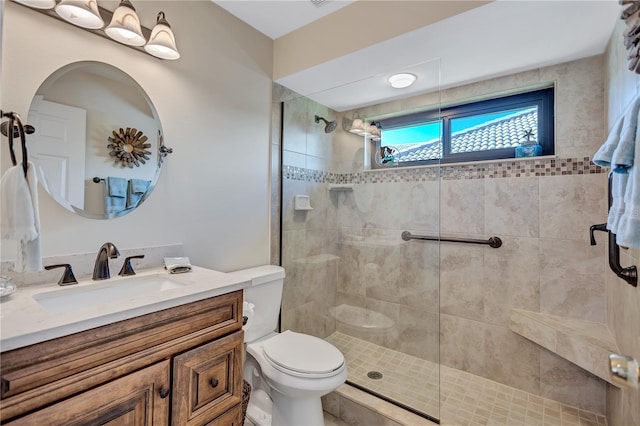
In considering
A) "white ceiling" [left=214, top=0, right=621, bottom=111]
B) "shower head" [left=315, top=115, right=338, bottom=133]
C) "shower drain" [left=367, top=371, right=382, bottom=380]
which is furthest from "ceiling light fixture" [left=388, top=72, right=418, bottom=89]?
"shower drain" [left=367, top=371, right=382, bottom=380]

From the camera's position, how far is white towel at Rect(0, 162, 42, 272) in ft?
3.01

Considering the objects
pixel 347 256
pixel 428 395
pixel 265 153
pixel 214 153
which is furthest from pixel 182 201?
pixel 428 395

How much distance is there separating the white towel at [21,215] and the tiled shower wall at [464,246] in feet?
4.72

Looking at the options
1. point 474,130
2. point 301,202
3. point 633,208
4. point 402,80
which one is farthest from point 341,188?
point 633,208

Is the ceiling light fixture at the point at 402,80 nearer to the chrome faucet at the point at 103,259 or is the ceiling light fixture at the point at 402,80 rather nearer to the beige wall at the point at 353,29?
the beige wall at the point at 353,29

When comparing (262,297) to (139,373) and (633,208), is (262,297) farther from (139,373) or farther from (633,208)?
(633,208)

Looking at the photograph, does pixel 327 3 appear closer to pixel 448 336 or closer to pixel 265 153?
pixel 265 153

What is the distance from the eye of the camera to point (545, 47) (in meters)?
1.67

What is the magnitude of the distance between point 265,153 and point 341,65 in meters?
0.77

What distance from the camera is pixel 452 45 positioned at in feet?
5.43

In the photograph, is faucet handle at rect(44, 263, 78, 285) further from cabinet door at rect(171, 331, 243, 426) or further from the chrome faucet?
cabinet door at rect(171, 331, 243, 426)

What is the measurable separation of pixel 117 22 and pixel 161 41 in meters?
0.17

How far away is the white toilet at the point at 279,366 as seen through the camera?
1.47 metres

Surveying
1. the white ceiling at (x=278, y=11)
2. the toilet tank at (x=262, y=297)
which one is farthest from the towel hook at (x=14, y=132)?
the white ceiling at (x=278, y=11)
